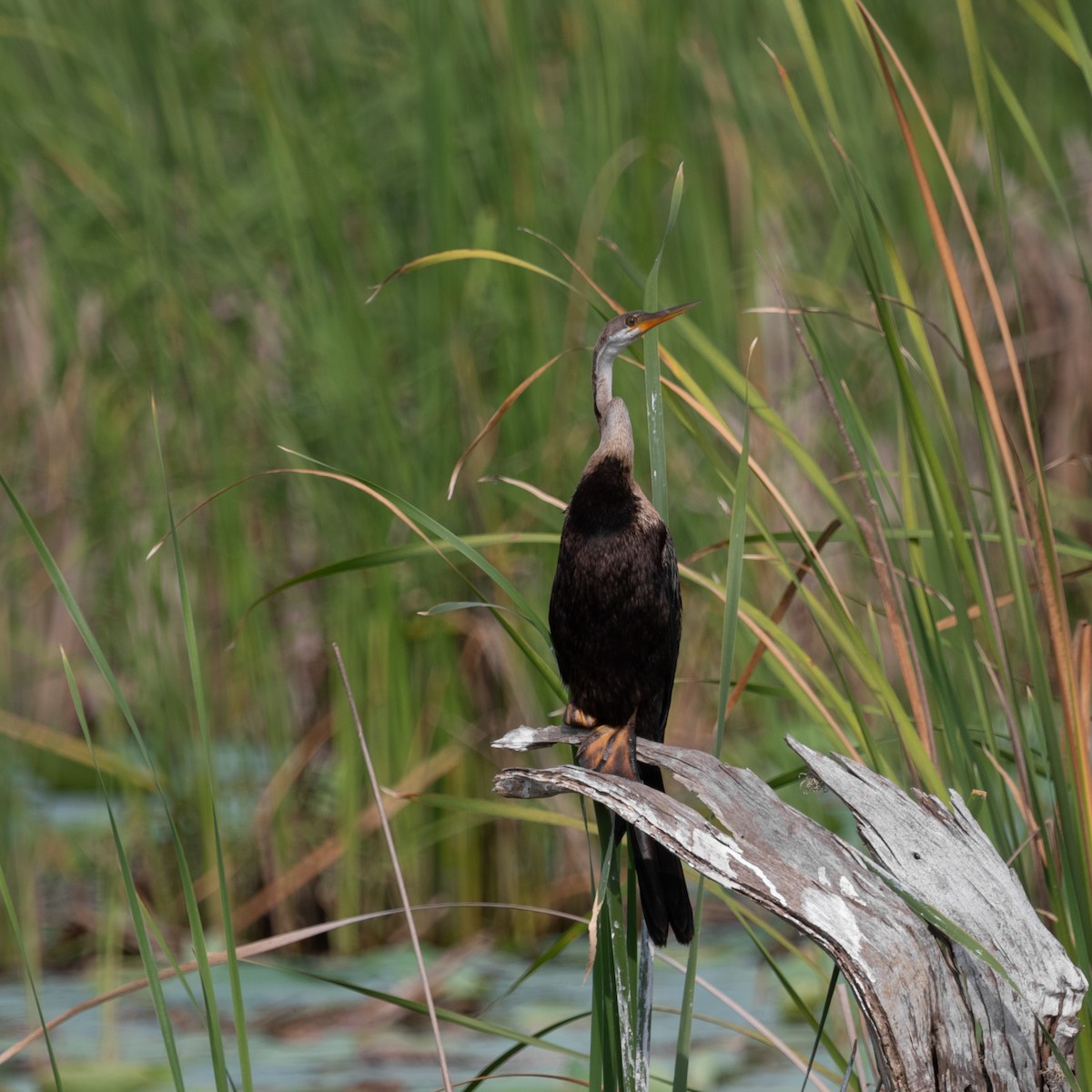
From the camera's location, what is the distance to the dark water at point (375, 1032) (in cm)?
313

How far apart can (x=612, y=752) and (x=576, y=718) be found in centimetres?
26

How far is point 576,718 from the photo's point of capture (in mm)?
2125

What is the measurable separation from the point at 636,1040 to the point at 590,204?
2630mm

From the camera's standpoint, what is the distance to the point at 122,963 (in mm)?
3867

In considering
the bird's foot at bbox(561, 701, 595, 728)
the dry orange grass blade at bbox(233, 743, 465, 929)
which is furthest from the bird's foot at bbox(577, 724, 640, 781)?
the dry orange grass blade at bbox(233, 743, 465, 929)

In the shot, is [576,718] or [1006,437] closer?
[1006,437]

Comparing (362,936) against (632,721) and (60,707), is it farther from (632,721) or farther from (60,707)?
(632,721)

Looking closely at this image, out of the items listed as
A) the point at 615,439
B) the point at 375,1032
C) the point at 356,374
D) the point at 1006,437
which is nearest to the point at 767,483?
the point at 1006,437

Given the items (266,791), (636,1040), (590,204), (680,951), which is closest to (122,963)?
(266,791)

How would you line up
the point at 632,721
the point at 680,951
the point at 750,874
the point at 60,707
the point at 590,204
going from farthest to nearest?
1. the point at 60,707
2. the point at 680,951
3. the point at 590,204
4. the point at 632,721
5. the point at 750,874

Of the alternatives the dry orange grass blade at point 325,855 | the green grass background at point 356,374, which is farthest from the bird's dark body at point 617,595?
the dry orange grass blade at point 325,855

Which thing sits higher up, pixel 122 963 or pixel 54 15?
pixel 54 15

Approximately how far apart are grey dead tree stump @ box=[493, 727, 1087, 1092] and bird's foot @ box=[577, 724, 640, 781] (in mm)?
240

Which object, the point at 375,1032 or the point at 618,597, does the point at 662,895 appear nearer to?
the point at 618,597
